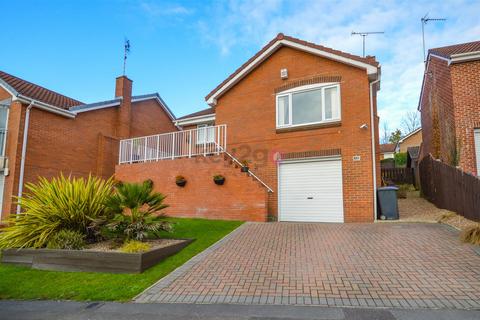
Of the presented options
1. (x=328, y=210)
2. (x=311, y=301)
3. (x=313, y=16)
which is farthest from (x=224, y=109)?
(x=311, y=301)

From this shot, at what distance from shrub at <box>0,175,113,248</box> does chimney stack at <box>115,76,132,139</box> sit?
11.2 m

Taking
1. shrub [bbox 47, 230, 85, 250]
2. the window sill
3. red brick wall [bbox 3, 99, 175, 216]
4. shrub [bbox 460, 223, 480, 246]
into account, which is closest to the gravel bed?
shrub [bbox 460, 223, 480, 246]

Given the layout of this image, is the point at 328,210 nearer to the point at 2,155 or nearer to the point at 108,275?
the point at 108,275

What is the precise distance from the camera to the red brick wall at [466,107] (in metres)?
11.7

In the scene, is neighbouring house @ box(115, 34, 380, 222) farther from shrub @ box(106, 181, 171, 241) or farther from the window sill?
shrub @ box(106, 181, 171, 241)

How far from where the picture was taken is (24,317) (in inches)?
174

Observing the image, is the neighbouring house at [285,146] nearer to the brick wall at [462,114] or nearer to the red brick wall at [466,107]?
the brick wall at [462,114]

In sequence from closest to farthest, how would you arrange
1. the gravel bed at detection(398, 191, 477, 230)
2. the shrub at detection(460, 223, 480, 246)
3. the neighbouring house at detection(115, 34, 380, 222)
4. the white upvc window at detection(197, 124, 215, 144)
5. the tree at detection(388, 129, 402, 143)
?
the shrub at detection(460, 223, 480, 246)
the gravel bed at detection(398, 191, 477, 230)
the neighbouring house at detection(115, 34, 380, 222)
the white upvc window at detection(197, 124, 215, 144)
the tree at detection(388, 129, 402, 143)

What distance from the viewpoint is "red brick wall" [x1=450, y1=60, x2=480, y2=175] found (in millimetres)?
11703

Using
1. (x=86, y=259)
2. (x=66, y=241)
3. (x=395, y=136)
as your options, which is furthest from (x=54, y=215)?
(x=395, y=136)

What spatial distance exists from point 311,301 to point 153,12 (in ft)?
37.5

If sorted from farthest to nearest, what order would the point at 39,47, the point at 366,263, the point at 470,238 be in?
the point at 39,47 < the point at 470,238 < the point at 366,263

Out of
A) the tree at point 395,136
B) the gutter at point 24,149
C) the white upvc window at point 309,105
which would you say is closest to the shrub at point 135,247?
the white upvc window at point 309,105

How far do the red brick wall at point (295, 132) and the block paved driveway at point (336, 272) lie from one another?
2712 mm
